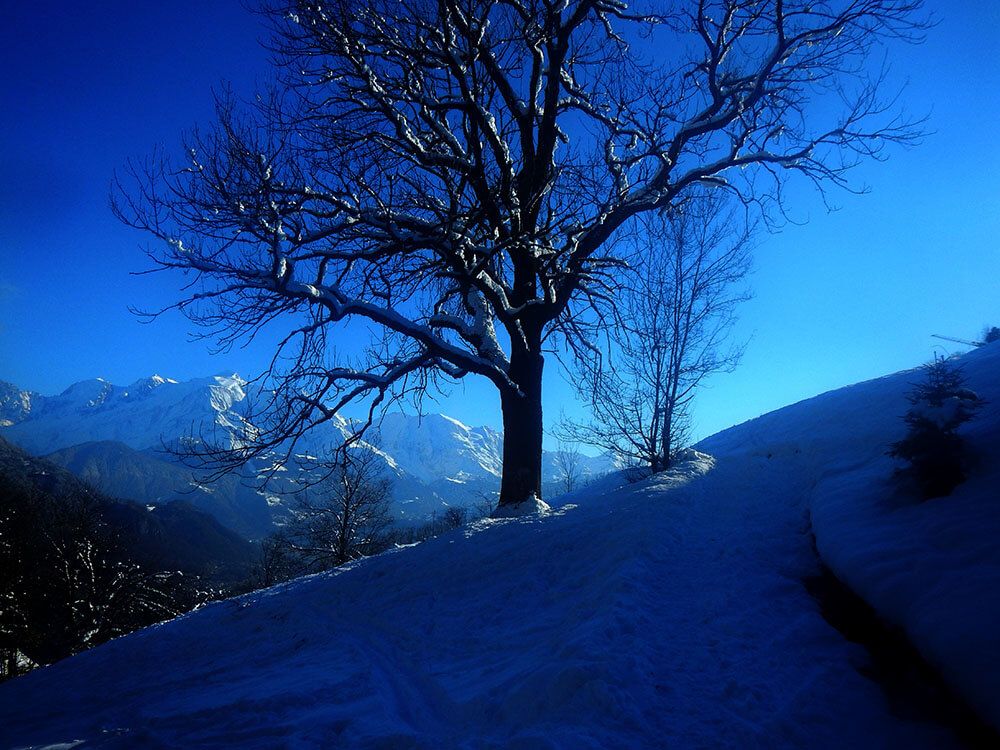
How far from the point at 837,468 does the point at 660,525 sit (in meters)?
2.72

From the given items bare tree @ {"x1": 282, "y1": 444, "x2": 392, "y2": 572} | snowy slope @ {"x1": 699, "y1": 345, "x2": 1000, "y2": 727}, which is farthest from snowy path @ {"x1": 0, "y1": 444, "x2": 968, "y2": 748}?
bare tree @ {"x1": 282, "y1": 444, "x2": 392, "y2": 572}

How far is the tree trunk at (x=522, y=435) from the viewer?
8.18 m

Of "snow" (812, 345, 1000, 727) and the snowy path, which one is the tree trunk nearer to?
the snowy path

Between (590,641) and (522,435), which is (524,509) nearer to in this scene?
(522,435)

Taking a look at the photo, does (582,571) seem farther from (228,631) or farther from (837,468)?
(228,631)

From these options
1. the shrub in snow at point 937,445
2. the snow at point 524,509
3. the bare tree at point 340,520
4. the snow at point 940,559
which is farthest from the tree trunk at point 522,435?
the bare tree at point 340,520

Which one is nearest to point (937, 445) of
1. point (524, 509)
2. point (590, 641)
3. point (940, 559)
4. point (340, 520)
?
point (940, 559)

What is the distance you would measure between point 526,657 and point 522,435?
4981 millimetres

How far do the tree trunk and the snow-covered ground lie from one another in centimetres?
154

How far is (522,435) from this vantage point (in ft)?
27.2

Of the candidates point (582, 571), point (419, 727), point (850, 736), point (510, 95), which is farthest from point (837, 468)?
point (510, 95)

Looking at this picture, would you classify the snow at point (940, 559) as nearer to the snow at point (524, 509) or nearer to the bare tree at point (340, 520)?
the snow at point (524, 509)

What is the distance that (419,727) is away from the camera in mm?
2838

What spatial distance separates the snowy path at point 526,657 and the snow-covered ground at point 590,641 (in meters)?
0.02
